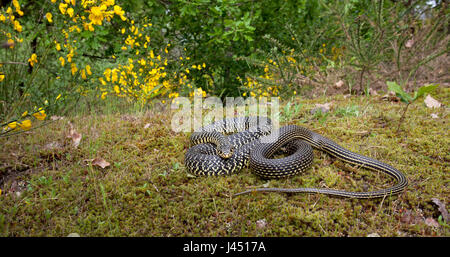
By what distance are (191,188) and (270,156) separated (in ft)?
3.81

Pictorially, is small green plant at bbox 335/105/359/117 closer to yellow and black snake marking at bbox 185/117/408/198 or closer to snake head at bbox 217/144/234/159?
yellow and black snake marking at bbox 185/117/408/198

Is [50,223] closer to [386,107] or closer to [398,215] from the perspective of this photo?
[398,215]

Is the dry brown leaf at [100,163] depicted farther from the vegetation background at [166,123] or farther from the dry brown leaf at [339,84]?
the dry brown leaf at [339,84]

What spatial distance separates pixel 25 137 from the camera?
4078 mm

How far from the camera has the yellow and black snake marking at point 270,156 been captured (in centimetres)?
267

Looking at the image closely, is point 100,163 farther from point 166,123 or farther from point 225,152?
point 225,152

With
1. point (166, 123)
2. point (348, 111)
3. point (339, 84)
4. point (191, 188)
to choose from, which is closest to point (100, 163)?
point (191, 188)

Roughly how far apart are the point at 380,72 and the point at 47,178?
7.07m

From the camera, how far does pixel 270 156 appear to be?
334 centimetres

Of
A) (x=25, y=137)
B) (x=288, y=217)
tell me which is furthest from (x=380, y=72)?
(x=25, y=137)

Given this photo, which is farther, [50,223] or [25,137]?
[25,137]

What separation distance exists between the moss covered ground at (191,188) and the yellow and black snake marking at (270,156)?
96 millimetres

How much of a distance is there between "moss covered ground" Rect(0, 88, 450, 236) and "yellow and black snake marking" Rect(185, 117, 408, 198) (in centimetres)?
10

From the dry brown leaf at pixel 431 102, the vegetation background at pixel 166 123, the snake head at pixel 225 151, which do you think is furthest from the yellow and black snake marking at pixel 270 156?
the dry brown leaf at pixel 431 102
